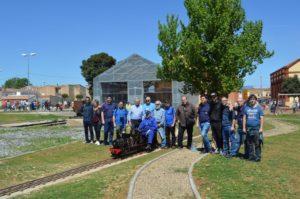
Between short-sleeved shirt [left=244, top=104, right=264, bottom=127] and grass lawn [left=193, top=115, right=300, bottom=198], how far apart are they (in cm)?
109

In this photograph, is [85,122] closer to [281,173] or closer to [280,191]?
[281,173]

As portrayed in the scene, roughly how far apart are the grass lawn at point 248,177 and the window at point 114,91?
38.3 m

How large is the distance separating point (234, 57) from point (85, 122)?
9486mm

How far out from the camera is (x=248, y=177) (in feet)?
38.6

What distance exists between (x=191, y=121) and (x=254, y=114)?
10.9 ft

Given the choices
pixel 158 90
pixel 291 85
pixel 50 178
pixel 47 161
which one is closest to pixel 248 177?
pixel 50 178

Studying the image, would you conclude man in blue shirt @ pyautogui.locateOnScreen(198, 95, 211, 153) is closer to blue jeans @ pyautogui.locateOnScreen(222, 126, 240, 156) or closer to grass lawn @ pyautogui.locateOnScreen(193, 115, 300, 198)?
blue jeans @ pyautogui.locateOnScreen(222, 126, 240, 156)

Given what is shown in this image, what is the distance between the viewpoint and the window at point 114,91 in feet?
176

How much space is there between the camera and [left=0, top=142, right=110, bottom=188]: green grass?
13.2 m

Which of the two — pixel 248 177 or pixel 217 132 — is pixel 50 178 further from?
pixel 217 132

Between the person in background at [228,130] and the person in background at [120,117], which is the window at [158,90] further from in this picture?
the person in background at [228,130]

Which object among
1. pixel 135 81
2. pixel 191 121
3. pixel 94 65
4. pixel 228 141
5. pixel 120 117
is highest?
pixel 94 65

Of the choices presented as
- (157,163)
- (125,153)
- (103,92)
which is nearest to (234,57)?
(125,153)

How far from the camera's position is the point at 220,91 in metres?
26.1
